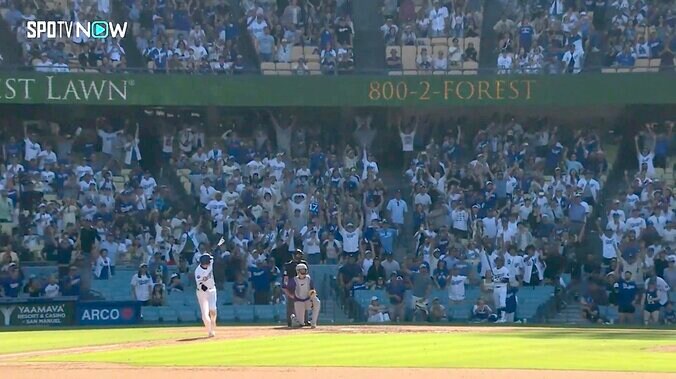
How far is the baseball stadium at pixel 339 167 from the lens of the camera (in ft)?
96.0

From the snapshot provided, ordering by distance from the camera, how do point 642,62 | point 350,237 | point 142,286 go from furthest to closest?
1. point 642,62
2. point 350,237
3. point 142,286

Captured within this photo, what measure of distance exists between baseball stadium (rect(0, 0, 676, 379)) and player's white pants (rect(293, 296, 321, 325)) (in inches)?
2.9

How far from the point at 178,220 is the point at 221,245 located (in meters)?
1.60

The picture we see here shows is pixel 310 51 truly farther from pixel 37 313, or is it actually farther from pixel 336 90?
pixel 37 313

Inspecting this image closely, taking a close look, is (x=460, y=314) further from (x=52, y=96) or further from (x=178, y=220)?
(x=52, y=96)

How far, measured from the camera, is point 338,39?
3466 cm

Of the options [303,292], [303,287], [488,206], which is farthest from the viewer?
[488,206]

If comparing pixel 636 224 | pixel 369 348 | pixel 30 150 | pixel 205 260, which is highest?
pixel 30 150

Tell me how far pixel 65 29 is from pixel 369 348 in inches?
644

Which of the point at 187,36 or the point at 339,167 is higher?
the point at 187,36

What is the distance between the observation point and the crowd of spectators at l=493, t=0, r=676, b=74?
33.5 metres

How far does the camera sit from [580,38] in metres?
33.8

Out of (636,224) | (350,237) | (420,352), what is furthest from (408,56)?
(420,352)

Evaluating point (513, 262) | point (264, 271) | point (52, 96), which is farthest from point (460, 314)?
point (52, 96)
